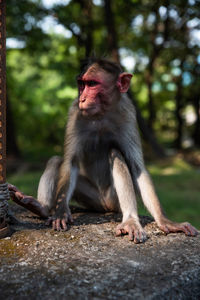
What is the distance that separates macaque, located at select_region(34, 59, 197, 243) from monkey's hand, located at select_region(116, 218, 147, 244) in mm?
16

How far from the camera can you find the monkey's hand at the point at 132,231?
2758mm

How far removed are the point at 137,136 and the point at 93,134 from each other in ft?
1.45

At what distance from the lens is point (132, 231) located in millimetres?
2834

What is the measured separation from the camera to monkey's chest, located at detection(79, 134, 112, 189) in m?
3.49

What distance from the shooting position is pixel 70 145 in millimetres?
3445

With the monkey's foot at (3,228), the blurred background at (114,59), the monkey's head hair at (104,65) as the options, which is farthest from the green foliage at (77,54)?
the monkey's foot at (3,228)

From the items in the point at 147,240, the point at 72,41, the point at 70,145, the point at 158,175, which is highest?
the point at 72,41

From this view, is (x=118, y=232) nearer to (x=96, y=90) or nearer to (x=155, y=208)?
(x=155, y=208)

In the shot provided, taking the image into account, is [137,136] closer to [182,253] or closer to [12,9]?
[182,253]

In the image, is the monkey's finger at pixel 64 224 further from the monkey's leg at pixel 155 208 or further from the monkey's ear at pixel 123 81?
the monkey's ear at pixel 123 81

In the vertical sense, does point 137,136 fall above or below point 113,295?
above

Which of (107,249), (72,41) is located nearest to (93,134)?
(107,249)

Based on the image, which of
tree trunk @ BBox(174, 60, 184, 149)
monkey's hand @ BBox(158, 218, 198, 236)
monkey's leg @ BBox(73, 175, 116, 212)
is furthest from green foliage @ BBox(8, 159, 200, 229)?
tree trunk @ BBox(174, 60, 184, 149)

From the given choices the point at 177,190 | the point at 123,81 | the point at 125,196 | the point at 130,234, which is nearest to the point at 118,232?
the point at 130,234
